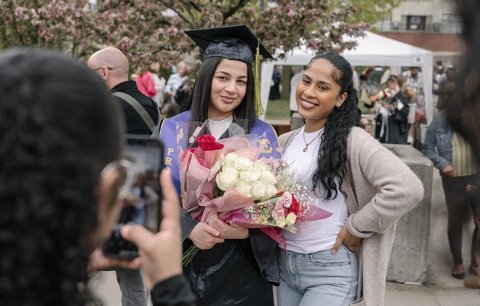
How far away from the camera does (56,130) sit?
95 centimetres

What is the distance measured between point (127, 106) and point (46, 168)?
325cm

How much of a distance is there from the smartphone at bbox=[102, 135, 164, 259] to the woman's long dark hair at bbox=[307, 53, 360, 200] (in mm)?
1569

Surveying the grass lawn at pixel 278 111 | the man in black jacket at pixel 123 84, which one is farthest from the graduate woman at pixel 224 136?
the grass lawn at pixel 278 111

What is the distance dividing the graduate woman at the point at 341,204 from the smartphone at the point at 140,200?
1585 millimetres

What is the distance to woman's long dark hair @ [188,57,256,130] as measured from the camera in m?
3.09

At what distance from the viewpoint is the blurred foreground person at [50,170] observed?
37.4 inches

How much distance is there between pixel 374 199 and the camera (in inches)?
108

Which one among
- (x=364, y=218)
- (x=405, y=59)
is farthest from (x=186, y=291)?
(x=405, y=59)

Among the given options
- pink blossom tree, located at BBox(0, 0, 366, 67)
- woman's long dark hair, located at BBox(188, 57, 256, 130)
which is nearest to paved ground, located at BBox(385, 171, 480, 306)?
woman's long dark hair, located at BBox(188, 57, 256, 130)

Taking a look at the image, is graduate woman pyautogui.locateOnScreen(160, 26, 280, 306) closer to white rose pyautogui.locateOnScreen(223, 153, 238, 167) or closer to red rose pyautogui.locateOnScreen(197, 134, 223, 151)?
red rose pyautogui.locateOnScreen(197, 134, 223, 151)

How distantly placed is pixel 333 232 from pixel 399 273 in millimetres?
2660

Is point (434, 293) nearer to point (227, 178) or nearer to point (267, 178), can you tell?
point (267, 178)

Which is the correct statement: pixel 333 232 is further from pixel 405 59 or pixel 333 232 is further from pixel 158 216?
pixel 405 59

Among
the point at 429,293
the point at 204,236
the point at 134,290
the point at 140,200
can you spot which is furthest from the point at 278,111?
the point at 140,200
